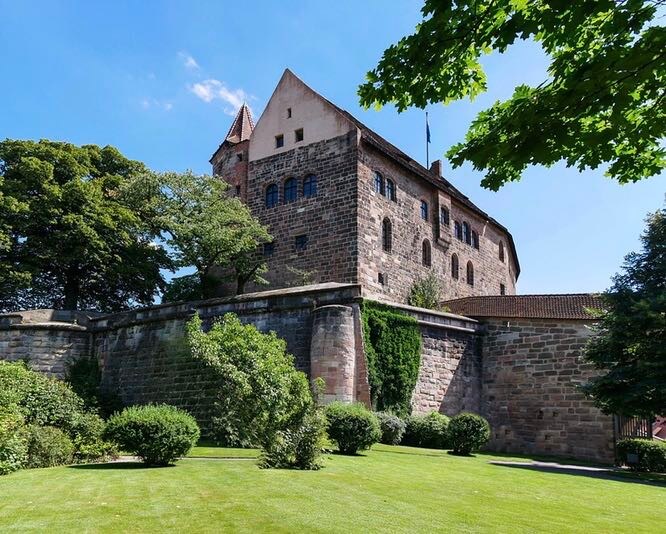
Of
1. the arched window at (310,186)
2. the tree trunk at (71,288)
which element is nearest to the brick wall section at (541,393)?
the arched window at (310,186)

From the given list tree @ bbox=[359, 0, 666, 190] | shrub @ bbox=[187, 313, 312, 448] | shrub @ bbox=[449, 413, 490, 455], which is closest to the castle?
shrub @ bbox=[449, 413, 490, 455]

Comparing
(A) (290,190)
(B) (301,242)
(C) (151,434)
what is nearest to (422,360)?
(B) (301,242)

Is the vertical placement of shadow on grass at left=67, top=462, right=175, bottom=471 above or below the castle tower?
below

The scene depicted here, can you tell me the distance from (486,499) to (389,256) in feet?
72.4

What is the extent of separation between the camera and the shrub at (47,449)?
585 inches

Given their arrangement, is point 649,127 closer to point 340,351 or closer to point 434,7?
point 434,7

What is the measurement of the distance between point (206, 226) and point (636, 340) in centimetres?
1795

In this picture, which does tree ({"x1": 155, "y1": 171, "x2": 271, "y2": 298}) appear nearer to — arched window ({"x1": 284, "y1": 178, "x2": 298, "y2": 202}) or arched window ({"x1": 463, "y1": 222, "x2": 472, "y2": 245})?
arched window ({"x1": 284, "y1": 178, "x2": 298, "y2": 202})

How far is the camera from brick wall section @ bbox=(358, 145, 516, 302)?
98.4ft

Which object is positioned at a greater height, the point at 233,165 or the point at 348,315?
the point at 233,165

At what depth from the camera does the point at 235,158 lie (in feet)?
119

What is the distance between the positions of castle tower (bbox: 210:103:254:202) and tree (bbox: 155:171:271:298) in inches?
157

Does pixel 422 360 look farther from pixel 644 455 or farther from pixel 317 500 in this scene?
pixel 317 500

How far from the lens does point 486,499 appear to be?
9750mm
